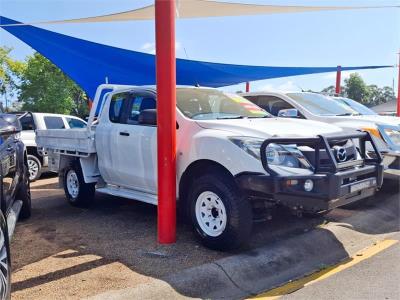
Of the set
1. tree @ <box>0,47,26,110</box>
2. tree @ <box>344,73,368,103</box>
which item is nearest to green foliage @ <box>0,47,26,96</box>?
tree @ <box>0,47,26,110</box>

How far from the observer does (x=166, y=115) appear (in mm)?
4922

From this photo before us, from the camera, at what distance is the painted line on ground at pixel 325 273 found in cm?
403

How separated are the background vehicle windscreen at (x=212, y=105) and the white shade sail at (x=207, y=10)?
1.81 m

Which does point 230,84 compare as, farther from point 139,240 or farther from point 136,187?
point 139,240

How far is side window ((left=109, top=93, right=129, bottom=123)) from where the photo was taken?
21.3 ft

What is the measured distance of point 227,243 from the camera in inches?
186

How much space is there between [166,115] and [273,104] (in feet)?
14.5

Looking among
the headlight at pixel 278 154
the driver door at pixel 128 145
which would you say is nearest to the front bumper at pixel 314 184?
the headlight at pixel 278 154

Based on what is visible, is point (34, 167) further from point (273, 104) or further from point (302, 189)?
point (302, 189)

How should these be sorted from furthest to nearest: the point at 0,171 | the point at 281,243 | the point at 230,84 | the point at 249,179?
the point at 230,84, the point at 281,243, the point at 249,179, the point at 0,171

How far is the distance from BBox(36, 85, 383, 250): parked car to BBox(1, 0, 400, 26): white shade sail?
1.86 metres

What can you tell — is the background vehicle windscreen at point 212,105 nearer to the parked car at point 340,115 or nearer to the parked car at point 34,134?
the parked car at point 340,115

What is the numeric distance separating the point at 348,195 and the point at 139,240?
2493 millimetres

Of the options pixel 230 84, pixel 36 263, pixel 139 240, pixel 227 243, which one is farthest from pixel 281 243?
pixel 230 84
